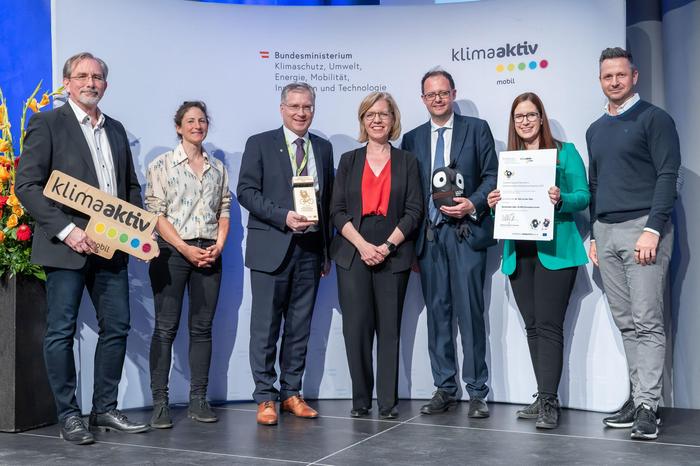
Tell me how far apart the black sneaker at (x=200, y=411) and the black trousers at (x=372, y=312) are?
806mm

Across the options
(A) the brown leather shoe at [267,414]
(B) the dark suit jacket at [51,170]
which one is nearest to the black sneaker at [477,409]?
(A) the brown leather shoe at [267,414]

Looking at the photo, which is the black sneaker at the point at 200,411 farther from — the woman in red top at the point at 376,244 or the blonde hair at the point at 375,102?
the blonde hair at the point at 375,102

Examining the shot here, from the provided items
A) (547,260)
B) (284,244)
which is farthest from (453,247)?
(284,244)

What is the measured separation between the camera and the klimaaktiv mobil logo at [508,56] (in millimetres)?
4727

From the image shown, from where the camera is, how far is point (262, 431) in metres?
4.00

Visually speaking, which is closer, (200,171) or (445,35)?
(200,171)

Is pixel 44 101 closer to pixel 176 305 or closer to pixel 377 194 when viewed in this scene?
pixel 176 305

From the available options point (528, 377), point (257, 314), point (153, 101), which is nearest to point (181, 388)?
point (257, 314)

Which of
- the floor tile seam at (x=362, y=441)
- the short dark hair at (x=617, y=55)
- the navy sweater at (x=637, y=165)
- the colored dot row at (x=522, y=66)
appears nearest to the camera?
the floor tile seam at (x=362, y=441)

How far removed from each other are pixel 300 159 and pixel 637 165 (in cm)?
177

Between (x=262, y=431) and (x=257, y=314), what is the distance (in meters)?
0.64

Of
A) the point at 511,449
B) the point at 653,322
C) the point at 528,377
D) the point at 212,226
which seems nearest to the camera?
the point at 511,449

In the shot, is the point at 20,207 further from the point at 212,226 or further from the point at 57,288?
the point at 212,226

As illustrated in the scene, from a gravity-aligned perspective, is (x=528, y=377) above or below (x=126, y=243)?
below
